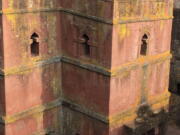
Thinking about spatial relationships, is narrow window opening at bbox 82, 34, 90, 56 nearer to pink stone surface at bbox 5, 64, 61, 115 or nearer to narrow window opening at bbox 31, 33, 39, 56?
pink stone surface at bbox 5, 64, 61, 115

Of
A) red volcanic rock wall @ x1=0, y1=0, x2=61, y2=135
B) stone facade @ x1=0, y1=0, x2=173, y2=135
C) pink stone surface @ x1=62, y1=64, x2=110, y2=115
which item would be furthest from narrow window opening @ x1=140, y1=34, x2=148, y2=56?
red volcanic rock wall @ x1=0, y1=0, x2=61, y2=135

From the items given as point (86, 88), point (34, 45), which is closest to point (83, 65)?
point (86, 88)

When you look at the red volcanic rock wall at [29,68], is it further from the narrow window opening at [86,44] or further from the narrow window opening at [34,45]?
the narrow window opening at [86,44]

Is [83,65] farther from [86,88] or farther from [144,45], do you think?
[144,45]

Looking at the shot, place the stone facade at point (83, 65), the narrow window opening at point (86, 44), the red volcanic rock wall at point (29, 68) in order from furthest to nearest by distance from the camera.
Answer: the narrow window opening at point (86, 44) < the stone facade at point (83, 65) < the red volcanic rock wall at point (29, 68)

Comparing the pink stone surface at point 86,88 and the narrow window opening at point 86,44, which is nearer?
the pink stone surface at point 86,88

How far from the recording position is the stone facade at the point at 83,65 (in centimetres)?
1205

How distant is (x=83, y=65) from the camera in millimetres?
12945

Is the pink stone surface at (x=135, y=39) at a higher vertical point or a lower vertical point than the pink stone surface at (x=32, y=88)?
higher

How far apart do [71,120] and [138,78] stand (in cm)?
295

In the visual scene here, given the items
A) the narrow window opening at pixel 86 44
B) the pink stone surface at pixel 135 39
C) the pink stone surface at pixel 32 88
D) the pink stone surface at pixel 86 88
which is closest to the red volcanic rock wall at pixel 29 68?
the pink stone surface at pixel 32 88

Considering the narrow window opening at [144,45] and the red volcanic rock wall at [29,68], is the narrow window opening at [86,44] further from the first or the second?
the narrow window opening at [144,45]

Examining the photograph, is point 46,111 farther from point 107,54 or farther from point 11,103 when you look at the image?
point 107,54

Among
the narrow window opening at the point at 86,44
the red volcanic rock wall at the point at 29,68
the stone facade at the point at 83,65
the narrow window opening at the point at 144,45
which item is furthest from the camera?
the narrow window opening at the point at 144,45
